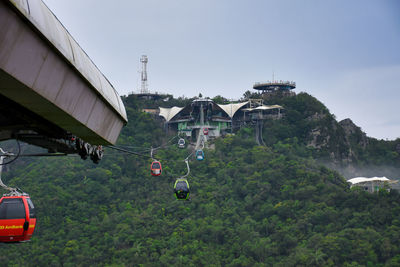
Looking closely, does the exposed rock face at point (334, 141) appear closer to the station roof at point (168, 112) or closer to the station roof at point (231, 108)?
the station roof at point (231, 108)

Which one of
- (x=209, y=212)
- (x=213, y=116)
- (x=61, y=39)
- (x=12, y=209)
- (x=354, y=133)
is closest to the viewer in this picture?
(x=61, y=39)

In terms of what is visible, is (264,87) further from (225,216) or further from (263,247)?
(263,247)

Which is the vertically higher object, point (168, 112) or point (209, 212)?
point (168, 112)

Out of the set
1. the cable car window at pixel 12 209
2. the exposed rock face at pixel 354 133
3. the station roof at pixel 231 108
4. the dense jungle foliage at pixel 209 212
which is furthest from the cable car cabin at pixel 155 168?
the exposed rock face at pixel 354 133

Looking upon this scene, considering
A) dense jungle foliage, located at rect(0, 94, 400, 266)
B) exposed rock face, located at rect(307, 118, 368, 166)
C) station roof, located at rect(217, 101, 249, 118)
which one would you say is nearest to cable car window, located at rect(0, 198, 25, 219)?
dense jungle foliage, located at rect(0, 94, 400, 266)

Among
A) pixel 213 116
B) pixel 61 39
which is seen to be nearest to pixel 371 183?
pixel 213 116

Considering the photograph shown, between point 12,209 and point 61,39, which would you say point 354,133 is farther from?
point 61,39

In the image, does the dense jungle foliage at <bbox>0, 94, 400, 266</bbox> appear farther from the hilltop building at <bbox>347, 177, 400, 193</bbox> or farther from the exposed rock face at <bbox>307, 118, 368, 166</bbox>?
the exposed rock face at <bbox>307, 118, 368, 166</bbox>
